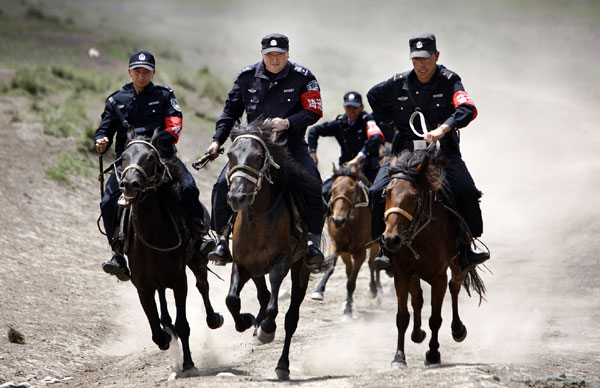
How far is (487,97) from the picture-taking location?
3516cm

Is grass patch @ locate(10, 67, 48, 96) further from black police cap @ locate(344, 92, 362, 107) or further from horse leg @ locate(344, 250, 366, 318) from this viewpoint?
horse leg @ locate(344, 250, 366, 318)

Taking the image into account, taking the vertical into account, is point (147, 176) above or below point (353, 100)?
below

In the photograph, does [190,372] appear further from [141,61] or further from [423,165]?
[141,61]

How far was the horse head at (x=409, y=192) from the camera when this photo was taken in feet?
25.8

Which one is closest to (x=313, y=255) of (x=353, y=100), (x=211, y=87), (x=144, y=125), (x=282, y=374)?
(x=282, y=374)

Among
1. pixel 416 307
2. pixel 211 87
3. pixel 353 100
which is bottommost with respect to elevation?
pixel 416 307

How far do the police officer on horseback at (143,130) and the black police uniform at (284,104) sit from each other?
35cm

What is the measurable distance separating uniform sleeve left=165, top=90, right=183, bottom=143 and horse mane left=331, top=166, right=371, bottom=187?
4648 millimetres

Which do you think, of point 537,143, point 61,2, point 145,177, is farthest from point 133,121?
point 61,2

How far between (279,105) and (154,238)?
191 centimetres

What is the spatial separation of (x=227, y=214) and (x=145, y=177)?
104 cm

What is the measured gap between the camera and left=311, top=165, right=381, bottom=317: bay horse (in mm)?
12695

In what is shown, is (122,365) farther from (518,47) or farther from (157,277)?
(518,47)

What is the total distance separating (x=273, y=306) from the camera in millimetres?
7723
